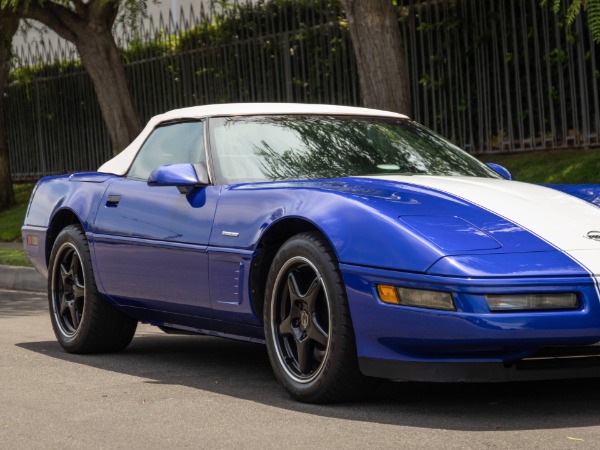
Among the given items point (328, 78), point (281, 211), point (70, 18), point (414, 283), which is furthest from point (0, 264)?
point (414, 283)

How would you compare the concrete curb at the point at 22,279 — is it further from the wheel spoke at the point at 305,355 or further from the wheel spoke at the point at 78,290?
the wheel spoke at the point at 305,355

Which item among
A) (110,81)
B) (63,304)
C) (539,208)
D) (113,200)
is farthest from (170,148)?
(110,81)

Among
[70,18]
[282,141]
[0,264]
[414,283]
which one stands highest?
[70,18]

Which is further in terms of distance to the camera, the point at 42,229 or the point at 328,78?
the point at 328,78

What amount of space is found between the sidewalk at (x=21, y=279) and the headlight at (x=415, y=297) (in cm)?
796

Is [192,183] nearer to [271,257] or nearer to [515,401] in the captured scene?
[271,257]

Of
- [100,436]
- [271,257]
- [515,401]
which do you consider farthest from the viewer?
[271,257]

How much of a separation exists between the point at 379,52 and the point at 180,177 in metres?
5.90

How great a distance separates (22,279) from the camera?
42.7 ft

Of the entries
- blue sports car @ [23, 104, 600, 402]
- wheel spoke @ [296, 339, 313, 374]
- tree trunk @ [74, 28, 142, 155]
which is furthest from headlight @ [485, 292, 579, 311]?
tree trunk @ [74, 28, 142, 155]

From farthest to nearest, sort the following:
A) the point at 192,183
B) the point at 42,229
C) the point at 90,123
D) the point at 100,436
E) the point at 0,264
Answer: the point at 90,123, the point at 0,264, the point at 42,229, the point at 192,183, the point at 100,436

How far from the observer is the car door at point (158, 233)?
20.8 ft

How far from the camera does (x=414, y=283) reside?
503 centimetres

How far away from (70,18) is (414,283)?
40.2 feet
